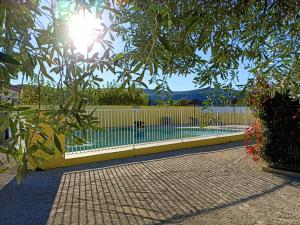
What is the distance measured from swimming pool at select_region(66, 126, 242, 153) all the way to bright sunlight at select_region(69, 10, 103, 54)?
8.29 meters

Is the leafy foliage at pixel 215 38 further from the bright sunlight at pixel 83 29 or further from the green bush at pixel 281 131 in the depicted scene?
the green bush at pixel 281 131

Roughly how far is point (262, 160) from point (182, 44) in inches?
308

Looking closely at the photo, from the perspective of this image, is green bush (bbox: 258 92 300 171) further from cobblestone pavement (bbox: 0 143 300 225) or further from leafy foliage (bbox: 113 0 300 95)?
leafy foliage (bbox: 113 0 300 95)

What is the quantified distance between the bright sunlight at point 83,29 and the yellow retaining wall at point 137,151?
7220mm

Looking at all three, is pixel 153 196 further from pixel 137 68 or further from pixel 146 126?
pixel 146 126

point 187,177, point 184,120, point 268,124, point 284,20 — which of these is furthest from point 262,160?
point 284,20

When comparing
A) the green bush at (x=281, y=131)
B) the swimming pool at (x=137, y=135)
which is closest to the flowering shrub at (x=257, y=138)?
the green bush at (x=281, y=131)

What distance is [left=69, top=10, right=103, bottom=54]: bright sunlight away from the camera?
4.48 feet

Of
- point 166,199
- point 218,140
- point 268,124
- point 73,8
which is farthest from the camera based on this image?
point 218,140

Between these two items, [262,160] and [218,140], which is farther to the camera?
[218,140]

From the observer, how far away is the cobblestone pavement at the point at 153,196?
202 inches

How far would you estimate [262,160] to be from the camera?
29.8ft

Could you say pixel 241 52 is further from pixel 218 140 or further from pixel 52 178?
pixel 218 140

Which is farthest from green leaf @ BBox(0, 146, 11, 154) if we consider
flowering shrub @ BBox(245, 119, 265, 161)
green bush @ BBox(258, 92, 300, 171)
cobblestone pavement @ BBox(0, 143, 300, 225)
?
A: flowering shrub @ BBox(245, 119, 265, 161)
